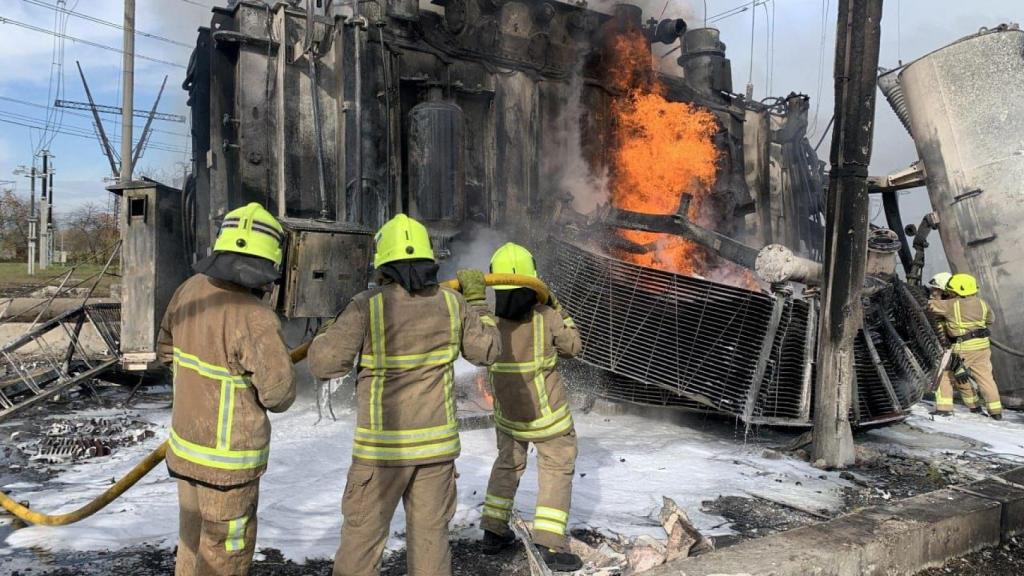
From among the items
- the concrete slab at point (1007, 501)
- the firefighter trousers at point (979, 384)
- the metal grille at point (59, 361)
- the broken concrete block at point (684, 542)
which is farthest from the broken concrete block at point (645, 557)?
the firefighter trousers at point (979, 384)

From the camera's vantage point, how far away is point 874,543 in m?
3.58

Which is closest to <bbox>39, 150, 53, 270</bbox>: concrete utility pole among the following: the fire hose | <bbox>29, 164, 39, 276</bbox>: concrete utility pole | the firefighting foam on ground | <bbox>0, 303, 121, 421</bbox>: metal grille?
<bbox>29, 164, 39, 276</bbox>: concrete utility pole

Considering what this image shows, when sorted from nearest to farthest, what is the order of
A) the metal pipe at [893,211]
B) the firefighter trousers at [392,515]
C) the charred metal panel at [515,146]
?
the firefighter trousers at [392,515], the charred metal panel at [515,146], the metal pipe at [893,211]

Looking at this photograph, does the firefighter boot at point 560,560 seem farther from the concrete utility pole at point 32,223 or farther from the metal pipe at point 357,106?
the concrete utility pole at point 32,223

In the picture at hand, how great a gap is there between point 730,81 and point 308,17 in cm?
909

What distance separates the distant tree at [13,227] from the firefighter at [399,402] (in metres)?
36.3

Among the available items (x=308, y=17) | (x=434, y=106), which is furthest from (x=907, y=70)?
(x=308, y=17)

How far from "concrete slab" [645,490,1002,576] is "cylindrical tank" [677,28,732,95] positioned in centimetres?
1095

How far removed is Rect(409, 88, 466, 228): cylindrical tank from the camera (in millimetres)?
9414

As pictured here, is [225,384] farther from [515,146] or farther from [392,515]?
[515,146]

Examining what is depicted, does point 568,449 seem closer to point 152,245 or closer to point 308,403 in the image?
point 308,403

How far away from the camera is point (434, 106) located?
950 cm

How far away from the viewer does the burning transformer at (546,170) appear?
7.18 meters

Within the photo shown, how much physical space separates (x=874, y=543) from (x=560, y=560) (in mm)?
1693
